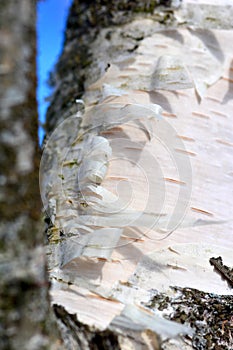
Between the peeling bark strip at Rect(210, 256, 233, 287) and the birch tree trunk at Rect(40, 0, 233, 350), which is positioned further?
the peeling bark strip at Rect(210, 256, 233, 287)

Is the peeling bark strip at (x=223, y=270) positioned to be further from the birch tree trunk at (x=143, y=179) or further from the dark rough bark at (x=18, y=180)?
the dark rough bark at (x=18, y=180)

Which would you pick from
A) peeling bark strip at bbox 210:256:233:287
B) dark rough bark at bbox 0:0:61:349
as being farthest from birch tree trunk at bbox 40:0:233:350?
dark rough bark at bbox 0:0:61:349

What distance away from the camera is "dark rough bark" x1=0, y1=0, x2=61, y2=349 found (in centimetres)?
52

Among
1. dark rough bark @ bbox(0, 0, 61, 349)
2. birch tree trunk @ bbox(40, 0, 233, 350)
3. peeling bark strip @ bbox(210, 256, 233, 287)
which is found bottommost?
peeling bark strip @ bbox(210, 256, 233, 287)

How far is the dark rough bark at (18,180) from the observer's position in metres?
0.52

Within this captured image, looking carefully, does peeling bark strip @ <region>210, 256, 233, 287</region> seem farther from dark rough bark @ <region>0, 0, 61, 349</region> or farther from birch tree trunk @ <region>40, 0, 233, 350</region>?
dark rough bark @ <region>0, 0, 61, 349</region>

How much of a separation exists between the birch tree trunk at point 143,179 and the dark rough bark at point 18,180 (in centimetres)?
16

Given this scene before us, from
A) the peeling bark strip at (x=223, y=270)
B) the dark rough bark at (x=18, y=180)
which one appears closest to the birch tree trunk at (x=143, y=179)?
the peeling bark strip at (x=223, y=270)

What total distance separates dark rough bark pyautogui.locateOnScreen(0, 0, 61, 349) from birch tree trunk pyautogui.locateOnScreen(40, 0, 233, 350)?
16cm

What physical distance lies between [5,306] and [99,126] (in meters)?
0.58

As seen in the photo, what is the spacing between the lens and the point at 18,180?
527 millimetres

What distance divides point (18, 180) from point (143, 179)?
475mm

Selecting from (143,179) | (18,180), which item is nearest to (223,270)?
(143,179)

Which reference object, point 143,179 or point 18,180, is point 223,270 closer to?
point 143,179
